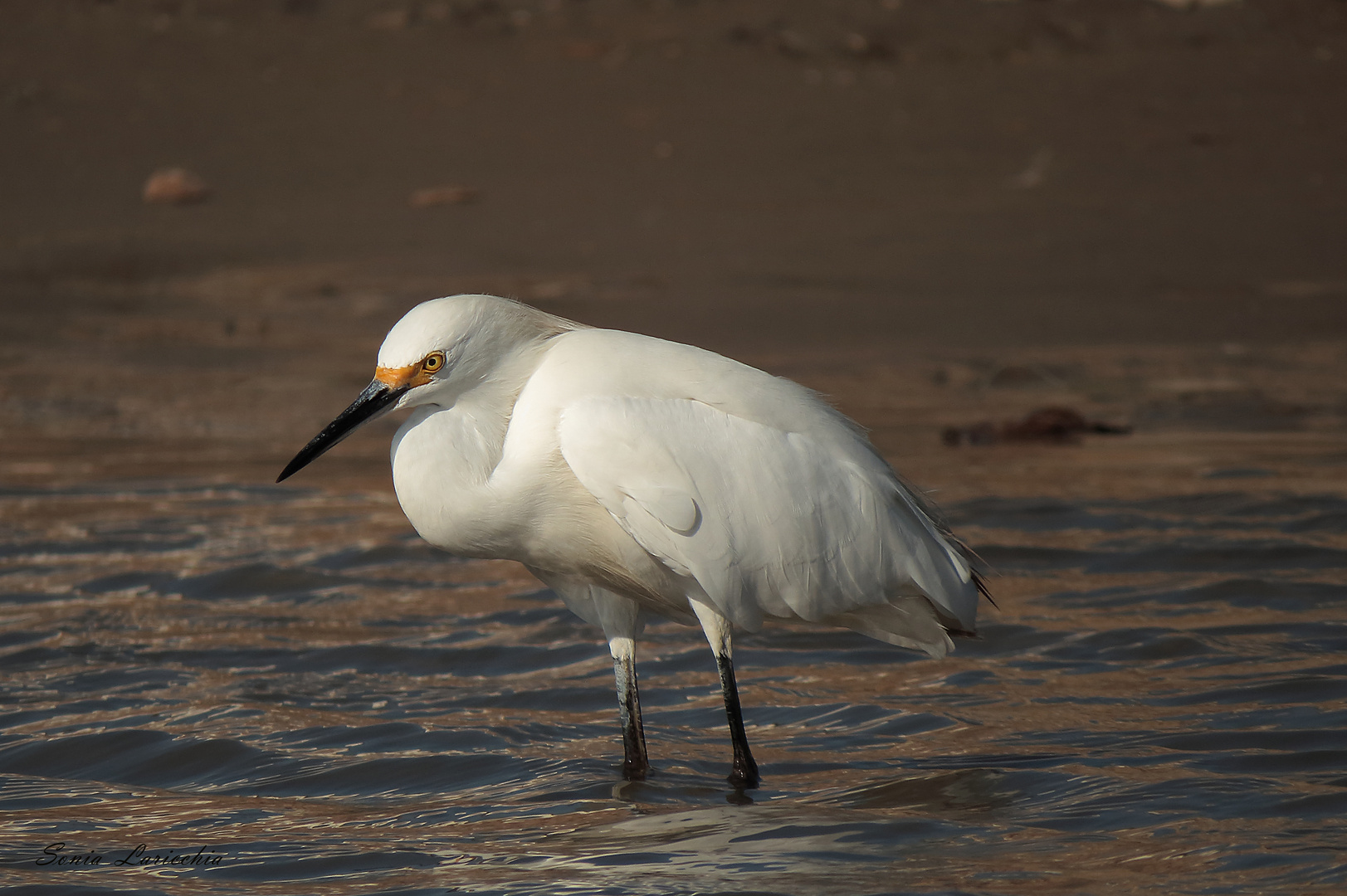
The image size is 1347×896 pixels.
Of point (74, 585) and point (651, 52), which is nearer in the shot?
point (74, 585)

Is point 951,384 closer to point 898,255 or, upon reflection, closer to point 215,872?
point 898,255

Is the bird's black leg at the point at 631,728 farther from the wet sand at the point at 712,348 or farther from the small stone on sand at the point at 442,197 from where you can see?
the small stone on sand at the point at 442,197

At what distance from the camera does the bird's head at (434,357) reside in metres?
4.11

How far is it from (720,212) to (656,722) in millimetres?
8674

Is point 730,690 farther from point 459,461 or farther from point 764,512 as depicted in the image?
point 459,461

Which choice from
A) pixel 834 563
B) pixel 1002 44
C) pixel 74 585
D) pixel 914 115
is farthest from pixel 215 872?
pixel 1002 44

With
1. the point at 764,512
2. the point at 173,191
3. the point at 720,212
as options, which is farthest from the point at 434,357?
the point at 173,191

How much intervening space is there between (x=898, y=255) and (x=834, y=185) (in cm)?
149

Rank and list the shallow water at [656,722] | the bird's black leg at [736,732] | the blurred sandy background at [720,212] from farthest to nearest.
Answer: the blurred sandy background at [720,212]
the bird's black leg at [736,732]
the shallow water at [656,722]

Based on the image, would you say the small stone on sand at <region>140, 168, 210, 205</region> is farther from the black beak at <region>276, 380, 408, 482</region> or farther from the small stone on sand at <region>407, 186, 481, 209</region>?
the black beak at <region>276, 380, 408, 482</region>

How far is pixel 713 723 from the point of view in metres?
5.00
